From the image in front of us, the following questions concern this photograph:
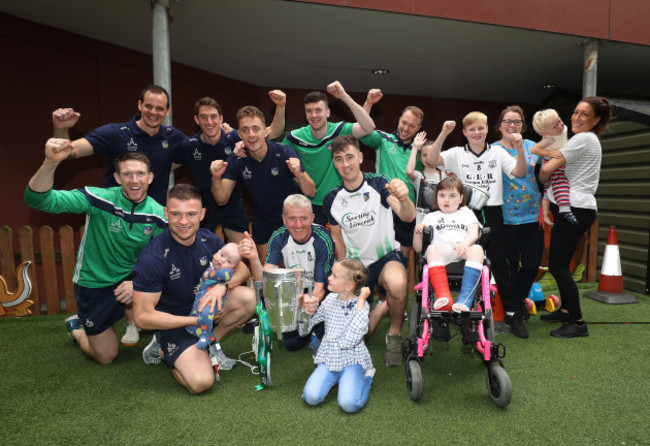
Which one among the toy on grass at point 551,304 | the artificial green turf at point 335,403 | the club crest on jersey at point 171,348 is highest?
the club crest on jersey at point 171,348

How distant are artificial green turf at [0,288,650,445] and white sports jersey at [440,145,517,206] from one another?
147 centimetres

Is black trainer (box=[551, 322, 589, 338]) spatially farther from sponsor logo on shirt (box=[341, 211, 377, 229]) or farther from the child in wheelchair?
sponsor logo on shirt (box=[341, 211, 377, 229])

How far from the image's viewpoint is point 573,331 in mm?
4227

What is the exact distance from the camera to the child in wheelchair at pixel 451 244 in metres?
3.01

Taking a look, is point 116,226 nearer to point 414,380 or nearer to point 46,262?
point 46,262

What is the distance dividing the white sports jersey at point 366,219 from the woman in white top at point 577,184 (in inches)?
64.0

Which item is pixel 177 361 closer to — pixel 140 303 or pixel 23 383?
pixel 140 303

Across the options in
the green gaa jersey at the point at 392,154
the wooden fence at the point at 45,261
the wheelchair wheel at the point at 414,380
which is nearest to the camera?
the wheelchair wheel at the point at 414,380

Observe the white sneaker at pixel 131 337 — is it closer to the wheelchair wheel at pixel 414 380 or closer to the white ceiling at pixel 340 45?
the wheelchair wheel at pixel 414 380

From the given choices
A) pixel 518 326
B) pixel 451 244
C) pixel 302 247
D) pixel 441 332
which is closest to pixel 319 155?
pixel 302 247

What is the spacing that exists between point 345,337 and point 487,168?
2.18 metres

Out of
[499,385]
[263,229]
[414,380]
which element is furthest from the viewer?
[263,229]

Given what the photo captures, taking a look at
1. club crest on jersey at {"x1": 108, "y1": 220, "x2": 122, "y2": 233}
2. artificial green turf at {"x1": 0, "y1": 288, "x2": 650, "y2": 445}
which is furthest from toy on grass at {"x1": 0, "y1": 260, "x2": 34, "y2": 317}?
club crest on jersey at {"x1": 108, "y1": 220, "x2": 122, "y2": 233}

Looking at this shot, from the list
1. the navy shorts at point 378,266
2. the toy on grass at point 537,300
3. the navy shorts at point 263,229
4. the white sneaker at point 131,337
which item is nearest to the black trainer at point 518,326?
the toy on grass at point 537,300
